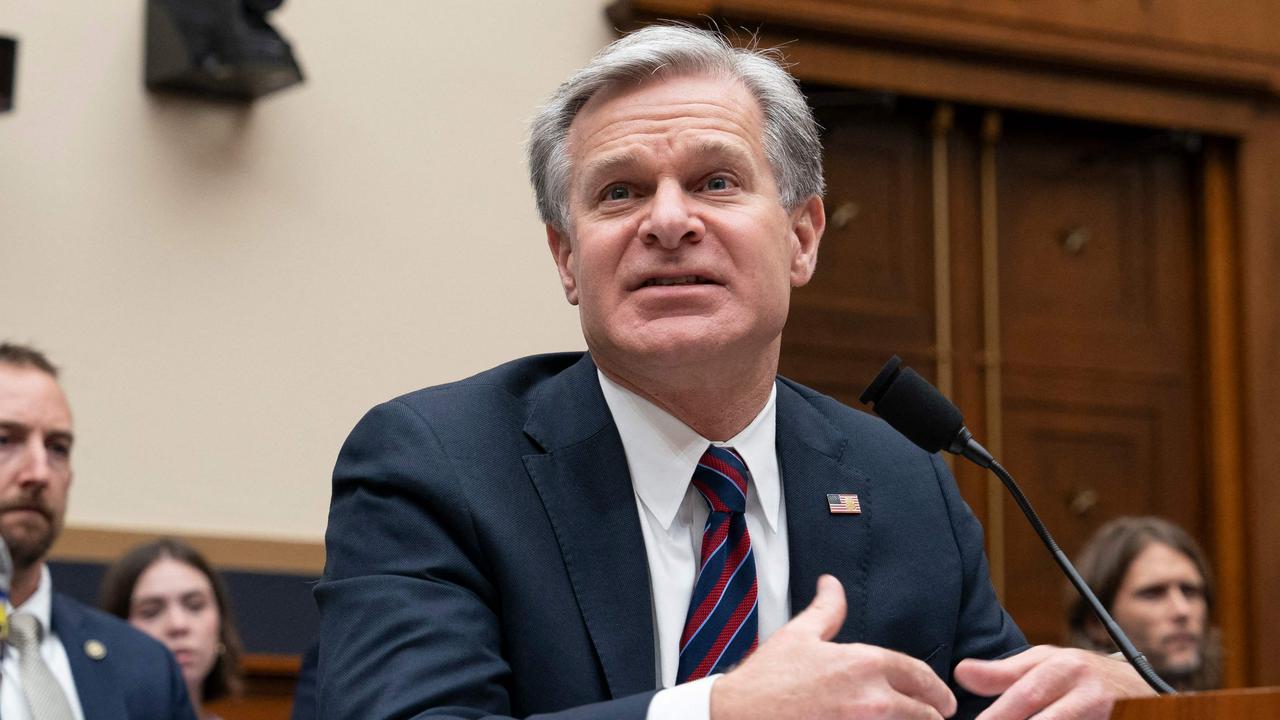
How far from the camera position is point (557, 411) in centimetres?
219

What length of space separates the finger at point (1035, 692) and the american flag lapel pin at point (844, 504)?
0.39 m

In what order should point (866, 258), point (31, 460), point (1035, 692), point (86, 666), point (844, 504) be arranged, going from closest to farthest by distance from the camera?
point (1035, 692), point (844, 504), point (86, 666), point (31, 460), point (866, 258)

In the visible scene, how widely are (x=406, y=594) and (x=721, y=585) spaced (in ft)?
1.27

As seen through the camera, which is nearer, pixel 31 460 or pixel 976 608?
pixel 976 608

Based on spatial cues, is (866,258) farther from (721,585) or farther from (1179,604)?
(721,585)

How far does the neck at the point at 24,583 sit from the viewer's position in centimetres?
395

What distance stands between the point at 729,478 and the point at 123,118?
337 cm

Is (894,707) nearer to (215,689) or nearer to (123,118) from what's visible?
(215,689)

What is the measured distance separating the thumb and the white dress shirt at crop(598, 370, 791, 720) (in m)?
0.30

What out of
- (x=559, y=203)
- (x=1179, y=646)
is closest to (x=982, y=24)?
(x=1179, y=646)

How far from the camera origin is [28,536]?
399 centimetres

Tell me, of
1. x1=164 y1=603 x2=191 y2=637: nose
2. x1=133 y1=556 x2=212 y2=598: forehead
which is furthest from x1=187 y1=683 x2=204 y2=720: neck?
x1=133 y1=556 x2=212 y2=598: forehead

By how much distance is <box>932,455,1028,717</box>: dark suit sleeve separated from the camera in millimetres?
2254

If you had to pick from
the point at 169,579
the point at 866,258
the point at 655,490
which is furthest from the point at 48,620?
the point at 866,258
